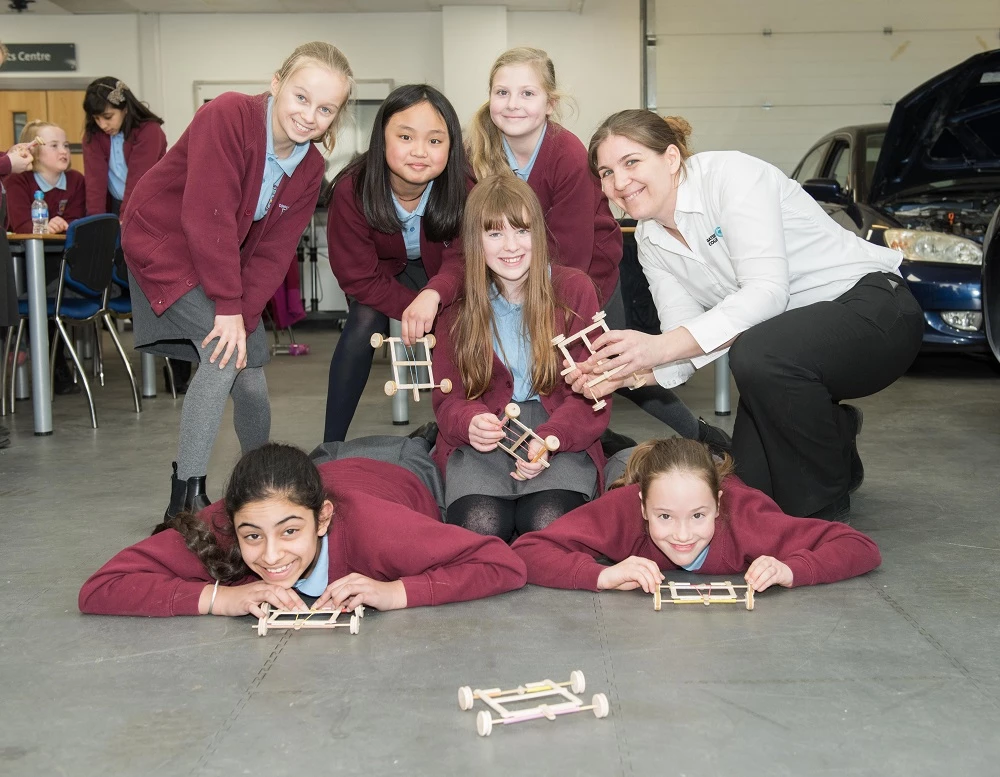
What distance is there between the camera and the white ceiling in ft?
33.7

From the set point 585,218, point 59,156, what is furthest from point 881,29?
point 585,218

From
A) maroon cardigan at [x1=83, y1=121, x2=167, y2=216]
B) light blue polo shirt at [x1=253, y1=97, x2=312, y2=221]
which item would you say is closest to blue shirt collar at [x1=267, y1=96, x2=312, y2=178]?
light blue polo shirt at [x1=253, y1=97, x2=312, y2=221]

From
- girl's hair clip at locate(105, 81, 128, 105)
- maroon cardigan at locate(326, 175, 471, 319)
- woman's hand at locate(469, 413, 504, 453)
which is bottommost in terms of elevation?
woman's hand at locate(469, 413, 504, 453)

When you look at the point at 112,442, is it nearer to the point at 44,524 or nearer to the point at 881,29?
the point at 44,524

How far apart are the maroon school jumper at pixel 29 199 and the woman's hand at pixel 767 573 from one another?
4.80 meters

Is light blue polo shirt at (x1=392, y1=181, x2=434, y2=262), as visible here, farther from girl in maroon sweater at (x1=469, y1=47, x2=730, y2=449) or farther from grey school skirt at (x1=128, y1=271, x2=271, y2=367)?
grey school skirt at (x1=128, y1=271, x2=271, y2=367)

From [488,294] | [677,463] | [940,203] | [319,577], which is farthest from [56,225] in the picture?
[940,203]

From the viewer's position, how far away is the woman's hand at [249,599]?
214 centimetres

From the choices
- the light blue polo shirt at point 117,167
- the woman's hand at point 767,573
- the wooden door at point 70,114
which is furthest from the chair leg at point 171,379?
the wooden door at point 70,114

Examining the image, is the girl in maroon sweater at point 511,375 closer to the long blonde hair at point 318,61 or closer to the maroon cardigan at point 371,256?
the maroon cardigan at point 371,256

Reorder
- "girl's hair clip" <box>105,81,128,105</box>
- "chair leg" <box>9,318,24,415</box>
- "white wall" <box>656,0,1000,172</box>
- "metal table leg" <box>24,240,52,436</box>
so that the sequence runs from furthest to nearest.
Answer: "white wall" <box>656,0,1000,172</box> < "girl's hair clip" <box>105,81,128,105</box> < "chair leg" <box>9,318,24,415</box> < "metal table leg" <box>24,240,52,436</box>

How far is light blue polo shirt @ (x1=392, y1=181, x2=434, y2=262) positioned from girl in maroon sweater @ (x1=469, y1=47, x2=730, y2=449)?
7.1 inches

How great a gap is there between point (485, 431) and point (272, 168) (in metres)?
0.95

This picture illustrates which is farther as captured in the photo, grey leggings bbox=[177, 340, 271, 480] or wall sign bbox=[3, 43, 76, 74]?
wall sign bbox=[3, 43, 76, 74]
